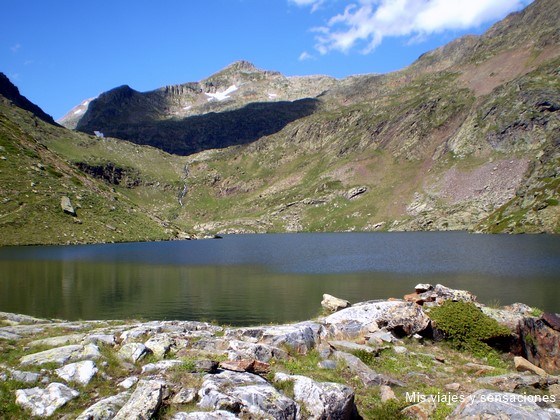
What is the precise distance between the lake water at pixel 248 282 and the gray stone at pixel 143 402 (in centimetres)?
2297

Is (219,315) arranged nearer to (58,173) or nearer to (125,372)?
(125,372)

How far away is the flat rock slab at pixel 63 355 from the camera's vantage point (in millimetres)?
14320

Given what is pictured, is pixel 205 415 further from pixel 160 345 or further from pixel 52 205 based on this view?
pixel 52 205

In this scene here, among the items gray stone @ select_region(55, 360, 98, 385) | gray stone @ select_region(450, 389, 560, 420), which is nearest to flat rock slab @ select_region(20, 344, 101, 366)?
gray stone @ select_region(55, 360, 98, 385)

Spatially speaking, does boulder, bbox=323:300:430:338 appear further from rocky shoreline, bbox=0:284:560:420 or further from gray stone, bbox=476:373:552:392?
gray stone, bbox=476:373:552:392

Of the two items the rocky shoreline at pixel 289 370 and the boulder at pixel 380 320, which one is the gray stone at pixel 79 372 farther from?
the boulder at pixel 380 320

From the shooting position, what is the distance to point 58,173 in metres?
138

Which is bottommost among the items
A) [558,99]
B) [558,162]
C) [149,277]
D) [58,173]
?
[149,277]

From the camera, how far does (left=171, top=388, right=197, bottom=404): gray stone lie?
39.0ft

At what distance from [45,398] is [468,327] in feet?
65.1

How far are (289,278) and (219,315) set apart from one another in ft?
73.8

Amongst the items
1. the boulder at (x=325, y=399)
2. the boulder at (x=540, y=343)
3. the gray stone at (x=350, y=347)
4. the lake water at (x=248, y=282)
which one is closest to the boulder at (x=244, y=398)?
the boulder at (x=325, y=399)

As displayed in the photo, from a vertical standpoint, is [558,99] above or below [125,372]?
above

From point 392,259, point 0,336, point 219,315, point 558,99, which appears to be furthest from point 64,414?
point 558,99
